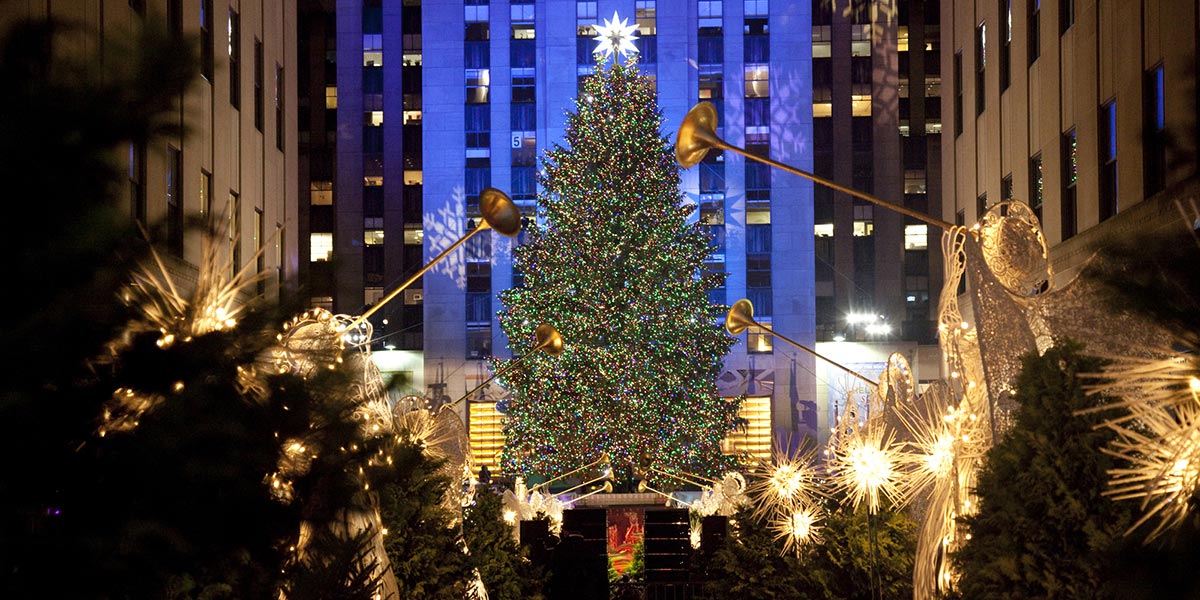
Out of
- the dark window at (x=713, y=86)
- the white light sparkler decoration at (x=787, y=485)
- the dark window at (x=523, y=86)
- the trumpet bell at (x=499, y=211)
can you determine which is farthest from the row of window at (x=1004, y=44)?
the dark window at (x=523, y=86)

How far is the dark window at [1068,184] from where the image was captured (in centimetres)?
2269

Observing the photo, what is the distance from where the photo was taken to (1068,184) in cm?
2278

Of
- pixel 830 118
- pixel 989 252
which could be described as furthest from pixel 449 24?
pixel 989 252

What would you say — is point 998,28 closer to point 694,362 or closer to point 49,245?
point 694,362

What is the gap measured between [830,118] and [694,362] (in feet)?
82.7

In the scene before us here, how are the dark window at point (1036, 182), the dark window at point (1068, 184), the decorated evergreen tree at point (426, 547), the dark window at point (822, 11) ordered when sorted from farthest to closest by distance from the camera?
the dark window at point (822, 11), the dark window at point (1036, 182), the dark window at point (1068, 184), the decorated evergreen tree at point (426, 547)

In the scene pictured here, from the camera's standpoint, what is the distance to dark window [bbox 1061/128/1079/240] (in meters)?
22.7

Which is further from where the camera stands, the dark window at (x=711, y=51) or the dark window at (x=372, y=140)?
the dark window at (x=372, y=140)

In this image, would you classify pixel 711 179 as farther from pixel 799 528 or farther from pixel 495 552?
pixel 799 528

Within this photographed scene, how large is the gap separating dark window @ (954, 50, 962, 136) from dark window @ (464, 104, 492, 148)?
25407 millimetres

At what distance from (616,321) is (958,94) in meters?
11.3

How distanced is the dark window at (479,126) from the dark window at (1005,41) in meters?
29.3

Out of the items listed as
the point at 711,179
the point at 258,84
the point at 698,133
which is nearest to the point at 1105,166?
the point at 698,133

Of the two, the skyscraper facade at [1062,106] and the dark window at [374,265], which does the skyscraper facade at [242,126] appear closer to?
the skyscraper facade at [1062,106]
